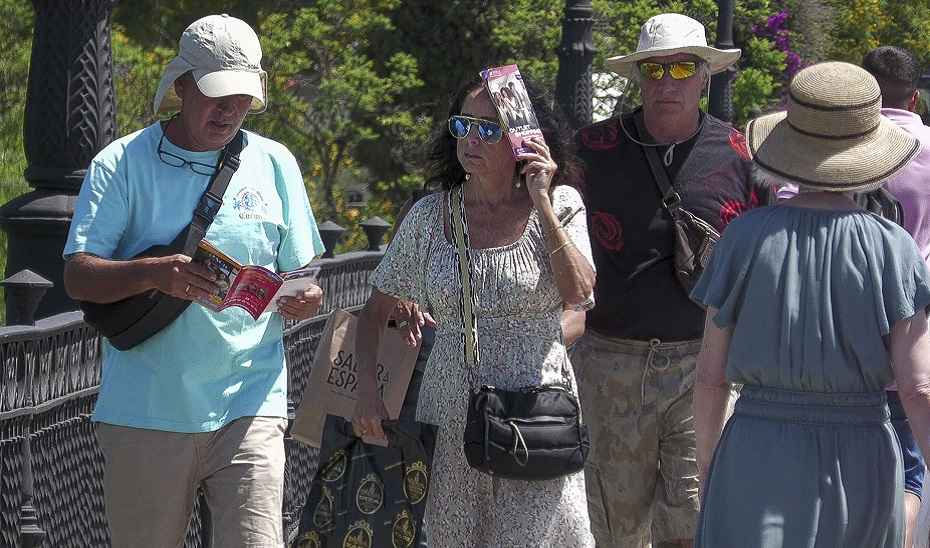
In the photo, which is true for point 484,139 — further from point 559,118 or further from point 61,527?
point 61,527

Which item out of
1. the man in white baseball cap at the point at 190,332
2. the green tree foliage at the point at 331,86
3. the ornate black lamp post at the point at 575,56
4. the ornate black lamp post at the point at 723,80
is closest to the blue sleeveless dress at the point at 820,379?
the man in white baseball cap at the point at 190,332

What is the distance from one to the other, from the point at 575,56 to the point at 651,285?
654 centimetres

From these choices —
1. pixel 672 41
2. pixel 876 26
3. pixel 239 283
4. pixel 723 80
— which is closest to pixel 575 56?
pixel 723 80

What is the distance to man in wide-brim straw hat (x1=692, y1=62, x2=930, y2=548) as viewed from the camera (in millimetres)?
4094

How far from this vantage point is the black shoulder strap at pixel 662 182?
19.4 feet

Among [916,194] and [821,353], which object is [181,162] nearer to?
[821,353]

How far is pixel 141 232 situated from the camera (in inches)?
194

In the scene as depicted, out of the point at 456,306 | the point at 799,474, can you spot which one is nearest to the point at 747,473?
the point at 799,474

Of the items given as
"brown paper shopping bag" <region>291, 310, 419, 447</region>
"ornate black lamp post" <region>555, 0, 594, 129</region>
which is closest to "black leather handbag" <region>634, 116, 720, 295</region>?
"brown paper shopping bag" <region>291, 310, 419, 447</region>

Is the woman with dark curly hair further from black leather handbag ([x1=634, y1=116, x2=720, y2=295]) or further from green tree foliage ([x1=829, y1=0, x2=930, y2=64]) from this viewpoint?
green tree foliage ([x1=829, y1=0, x2=930, y2=64])

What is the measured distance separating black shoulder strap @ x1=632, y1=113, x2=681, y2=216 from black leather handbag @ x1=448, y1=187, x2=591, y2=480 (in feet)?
4.17

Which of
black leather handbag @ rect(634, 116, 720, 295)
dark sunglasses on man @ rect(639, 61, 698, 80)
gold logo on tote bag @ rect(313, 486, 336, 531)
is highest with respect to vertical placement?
dark sunglasses on man @ rect(639, 61, 698, 80)

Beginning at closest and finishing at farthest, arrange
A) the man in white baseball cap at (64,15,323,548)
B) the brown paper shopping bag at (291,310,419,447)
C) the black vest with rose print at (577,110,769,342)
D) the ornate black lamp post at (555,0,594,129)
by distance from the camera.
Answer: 1. the man in white baseball cap at (64,15,323,548)
2. the brown paper shopping bag at (291,310,419,447)
3. the black vest with rose print at (577,110,769,342)
4. the ornate black lamp post at (555,0,594,129)

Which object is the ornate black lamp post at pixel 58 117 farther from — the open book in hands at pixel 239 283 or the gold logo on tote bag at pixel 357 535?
the gold logo on tote bag at pixel 357 535
